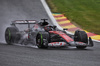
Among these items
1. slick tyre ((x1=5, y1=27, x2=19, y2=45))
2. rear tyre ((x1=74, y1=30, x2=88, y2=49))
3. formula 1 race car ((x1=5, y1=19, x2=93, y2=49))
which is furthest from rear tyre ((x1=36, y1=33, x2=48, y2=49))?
slick tyre ((x1=5, y1=27, x2=19, y2=45))

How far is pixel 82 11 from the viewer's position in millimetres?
19797

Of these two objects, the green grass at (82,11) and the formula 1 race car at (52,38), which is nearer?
the formula 1 race car at (52,38)

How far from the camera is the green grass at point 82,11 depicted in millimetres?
16781

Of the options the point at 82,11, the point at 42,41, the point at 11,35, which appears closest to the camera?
the point at 42,41

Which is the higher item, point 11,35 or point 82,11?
point 82,11

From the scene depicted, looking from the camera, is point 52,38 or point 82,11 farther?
point 82,11

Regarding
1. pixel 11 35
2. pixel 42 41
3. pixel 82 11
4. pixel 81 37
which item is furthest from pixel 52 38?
pixel 82 11

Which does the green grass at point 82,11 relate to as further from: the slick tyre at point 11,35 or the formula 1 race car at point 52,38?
the slick tyre at point 11,35

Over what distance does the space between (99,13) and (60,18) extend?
2941 millimetres

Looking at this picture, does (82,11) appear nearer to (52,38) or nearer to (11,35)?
(11,35)

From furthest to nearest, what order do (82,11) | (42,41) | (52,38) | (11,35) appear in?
(82,11)
(11,35)
(52,38)
(42,41)

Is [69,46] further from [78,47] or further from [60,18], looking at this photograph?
[60,18]

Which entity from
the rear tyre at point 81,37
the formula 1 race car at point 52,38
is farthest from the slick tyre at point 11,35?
the rear tyre at point 81,37

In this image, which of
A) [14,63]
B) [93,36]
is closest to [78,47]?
[93,36]
